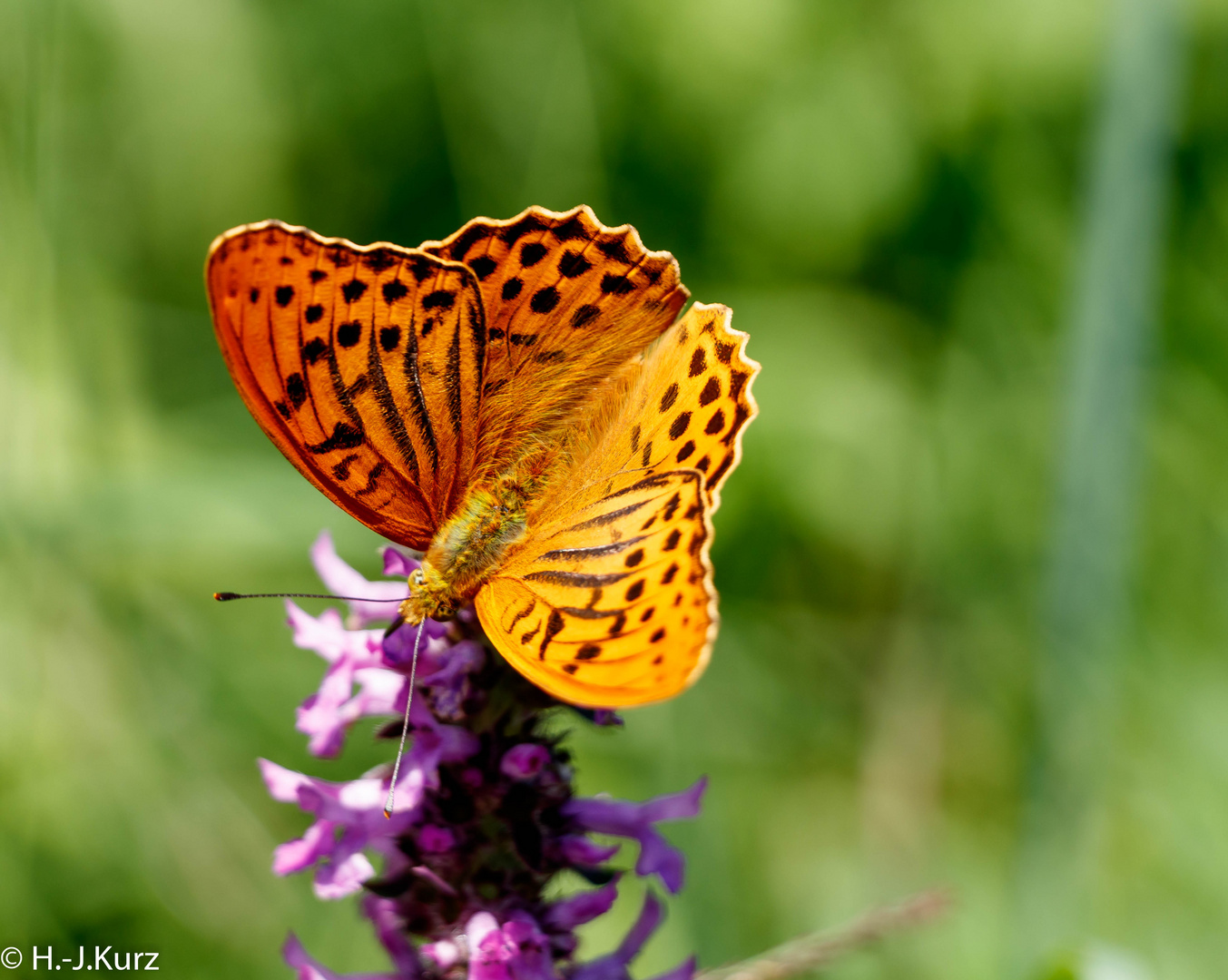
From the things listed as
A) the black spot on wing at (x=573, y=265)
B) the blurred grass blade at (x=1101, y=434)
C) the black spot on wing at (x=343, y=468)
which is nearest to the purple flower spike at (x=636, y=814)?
the black spot on wing at (x=343, y=468)

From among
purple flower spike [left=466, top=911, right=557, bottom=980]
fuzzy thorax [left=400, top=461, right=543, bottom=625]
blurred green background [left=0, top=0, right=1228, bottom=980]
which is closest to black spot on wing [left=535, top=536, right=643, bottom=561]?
fuzzy thorax [left=400, top=461, right=543, bottom=625]

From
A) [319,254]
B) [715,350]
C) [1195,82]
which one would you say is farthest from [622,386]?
[1195,82]

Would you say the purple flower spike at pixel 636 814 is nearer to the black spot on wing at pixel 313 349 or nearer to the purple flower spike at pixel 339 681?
the purple flower spike at pixel 339 681

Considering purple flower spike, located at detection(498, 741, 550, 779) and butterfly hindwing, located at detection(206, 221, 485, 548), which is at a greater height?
butterfly hindwing, located at detection(206, 221, 485, 548)
